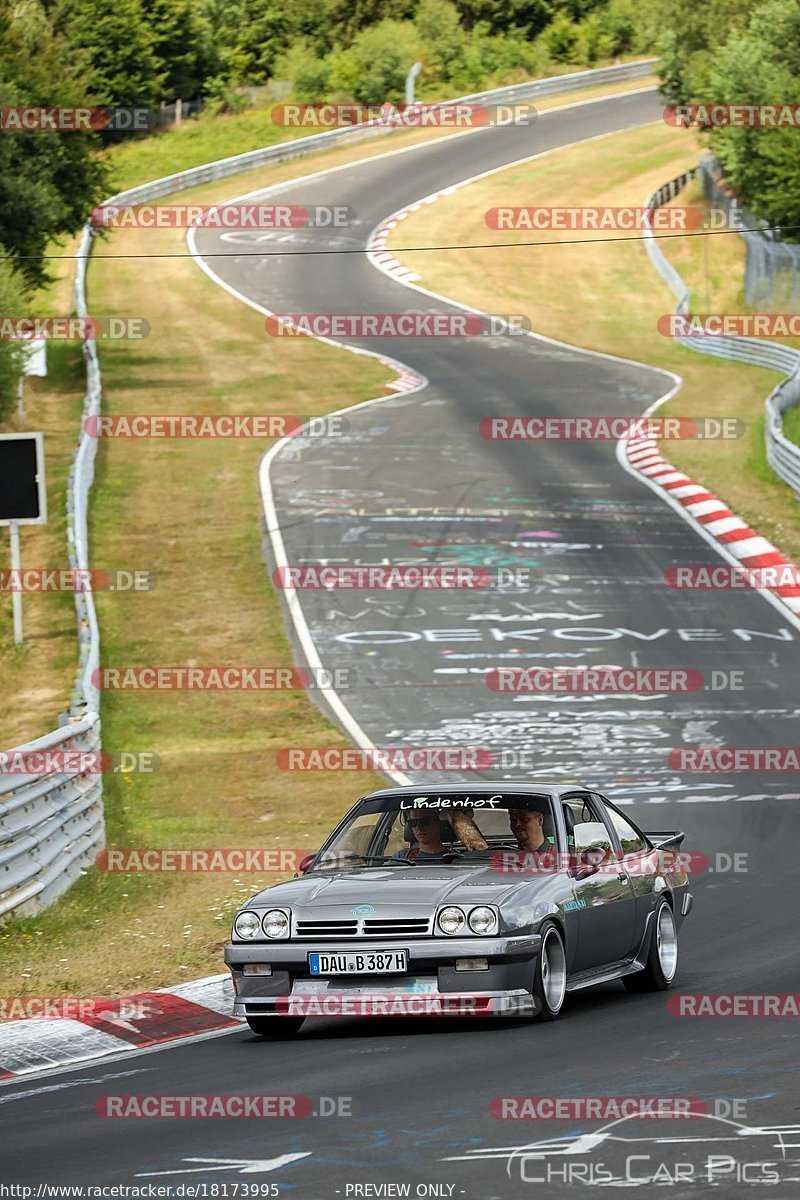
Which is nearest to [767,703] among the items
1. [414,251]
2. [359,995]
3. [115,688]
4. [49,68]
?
[115,688]

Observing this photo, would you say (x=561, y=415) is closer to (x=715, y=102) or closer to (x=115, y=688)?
(x=115, y=688)

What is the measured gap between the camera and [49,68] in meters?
42.8

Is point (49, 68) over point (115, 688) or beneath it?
over

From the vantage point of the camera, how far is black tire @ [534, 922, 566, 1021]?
9562 millimetres

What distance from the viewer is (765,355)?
45.2 meters

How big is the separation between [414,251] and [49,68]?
61.7ft

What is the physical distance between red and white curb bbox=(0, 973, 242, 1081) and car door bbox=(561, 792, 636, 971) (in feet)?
6.70

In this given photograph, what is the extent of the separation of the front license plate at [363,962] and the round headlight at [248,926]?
0.39 meters

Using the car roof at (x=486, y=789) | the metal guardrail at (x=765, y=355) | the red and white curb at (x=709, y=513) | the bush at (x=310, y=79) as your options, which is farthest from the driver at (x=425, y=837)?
the bush at (x=310, y=79)

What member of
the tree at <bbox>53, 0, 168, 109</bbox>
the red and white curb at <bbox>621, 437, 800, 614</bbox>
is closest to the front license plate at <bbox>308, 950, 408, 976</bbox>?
the red and white curb at <bbox>621, 437, 800, 614</bbox>

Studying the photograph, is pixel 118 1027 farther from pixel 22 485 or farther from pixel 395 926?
pixel 22 485

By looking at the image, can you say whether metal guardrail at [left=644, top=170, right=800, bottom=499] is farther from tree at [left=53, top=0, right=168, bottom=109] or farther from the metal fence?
tree at [left=53, top=0, right=168, bottom=109]

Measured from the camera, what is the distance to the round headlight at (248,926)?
9734 millimetres

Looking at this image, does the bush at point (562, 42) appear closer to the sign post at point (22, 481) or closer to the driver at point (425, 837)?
the sign post at point (22, 481)
